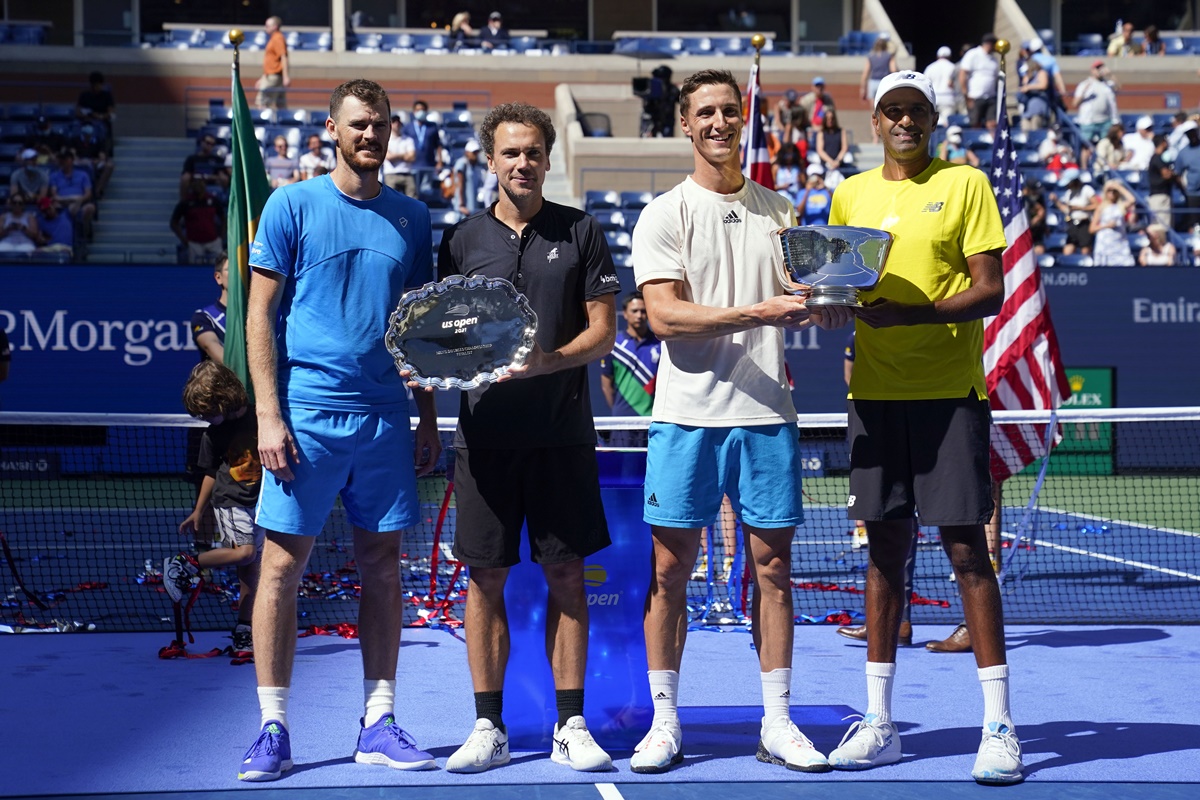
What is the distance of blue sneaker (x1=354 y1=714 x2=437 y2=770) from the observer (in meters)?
4.61

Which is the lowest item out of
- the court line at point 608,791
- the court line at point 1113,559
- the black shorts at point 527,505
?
the court line at point 1113,559

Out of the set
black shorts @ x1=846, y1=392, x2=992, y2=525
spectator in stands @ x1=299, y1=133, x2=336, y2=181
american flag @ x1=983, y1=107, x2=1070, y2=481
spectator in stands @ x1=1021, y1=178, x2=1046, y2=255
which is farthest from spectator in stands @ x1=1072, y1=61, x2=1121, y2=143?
black shorts @ x1=846, y1=392, x2=992, y2=525

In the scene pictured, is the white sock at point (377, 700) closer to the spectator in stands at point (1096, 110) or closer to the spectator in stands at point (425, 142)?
the spectator in stands at point (425, 142)

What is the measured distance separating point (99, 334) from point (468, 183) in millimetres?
6195

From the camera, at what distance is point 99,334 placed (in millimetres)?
14234

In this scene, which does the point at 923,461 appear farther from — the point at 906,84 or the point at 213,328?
the point at 213,328

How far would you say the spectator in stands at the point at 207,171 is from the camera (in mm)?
17750

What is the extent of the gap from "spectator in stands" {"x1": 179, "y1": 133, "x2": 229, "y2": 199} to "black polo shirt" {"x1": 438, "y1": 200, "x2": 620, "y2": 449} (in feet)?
43.5

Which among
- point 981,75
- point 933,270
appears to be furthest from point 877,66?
point 933,270

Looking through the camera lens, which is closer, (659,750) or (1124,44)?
(659,750)

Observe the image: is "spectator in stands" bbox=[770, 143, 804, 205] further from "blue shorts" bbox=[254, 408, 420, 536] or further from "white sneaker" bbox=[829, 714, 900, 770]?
"blue shorts" bbox=[254, 408, 420, 536]

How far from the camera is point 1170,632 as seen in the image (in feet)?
24.1

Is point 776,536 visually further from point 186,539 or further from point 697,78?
point 186,539

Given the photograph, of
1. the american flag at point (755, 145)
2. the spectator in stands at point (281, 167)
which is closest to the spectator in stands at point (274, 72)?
the spectator in stands at point (281, 167)
